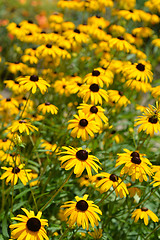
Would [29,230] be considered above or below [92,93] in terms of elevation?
below

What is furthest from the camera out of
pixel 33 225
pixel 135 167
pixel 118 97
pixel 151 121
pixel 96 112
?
pixel 118 97

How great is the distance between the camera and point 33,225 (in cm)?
154

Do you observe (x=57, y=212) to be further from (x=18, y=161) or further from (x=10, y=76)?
(x=10, y=76)

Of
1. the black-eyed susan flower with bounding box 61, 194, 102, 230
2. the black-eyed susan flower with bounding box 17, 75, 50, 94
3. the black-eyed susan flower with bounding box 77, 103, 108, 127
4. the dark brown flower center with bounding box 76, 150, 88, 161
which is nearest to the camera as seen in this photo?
the black-eyed susan flower with bounding box 61, 194, 102, 230

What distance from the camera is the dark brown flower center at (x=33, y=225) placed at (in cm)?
154

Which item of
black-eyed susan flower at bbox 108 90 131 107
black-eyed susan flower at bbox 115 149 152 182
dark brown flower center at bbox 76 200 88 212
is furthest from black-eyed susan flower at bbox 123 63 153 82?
dark brown flower center at bbox 76 200 88 212

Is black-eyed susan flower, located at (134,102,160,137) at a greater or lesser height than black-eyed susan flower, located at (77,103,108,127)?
greater

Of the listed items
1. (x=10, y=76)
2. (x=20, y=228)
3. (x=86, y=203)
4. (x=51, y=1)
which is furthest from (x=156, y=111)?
(x=51, y=1)

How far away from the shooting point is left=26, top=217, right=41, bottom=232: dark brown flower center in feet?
5.05

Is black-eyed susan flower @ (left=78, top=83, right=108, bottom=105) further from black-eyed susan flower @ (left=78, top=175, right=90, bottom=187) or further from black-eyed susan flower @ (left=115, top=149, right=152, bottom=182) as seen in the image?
black-eyed susan flower @ (left=78, top=175, right=90, bottom=187)

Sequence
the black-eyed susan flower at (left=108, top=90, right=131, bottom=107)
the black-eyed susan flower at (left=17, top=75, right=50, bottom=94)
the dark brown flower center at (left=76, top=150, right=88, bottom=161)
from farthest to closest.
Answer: the black-eyed susan flower at (left=108, top=90, right=131, bottom=107) < the black-eyed susan flower at (left=17, top=75, right=50, bottom=94) < the dark brown flower center at (left=76, top=150, right=88, bottom=161)

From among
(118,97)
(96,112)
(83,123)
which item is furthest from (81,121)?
(118,97)

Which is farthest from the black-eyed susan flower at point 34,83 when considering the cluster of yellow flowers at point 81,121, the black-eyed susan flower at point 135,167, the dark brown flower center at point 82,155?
the black-eyed susan flower at point 135,167

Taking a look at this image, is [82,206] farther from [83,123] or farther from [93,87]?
[93,87]
